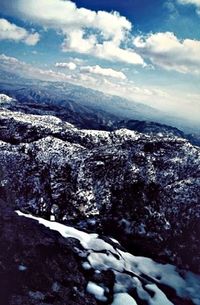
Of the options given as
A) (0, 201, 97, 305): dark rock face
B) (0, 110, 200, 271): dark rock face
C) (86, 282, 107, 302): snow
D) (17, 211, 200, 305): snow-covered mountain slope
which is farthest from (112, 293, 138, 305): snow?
(0, 110, 200, 271): dark rock face

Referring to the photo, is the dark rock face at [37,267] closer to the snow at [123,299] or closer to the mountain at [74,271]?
the mountain at [74,271]

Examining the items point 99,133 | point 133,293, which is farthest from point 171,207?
point 99,133

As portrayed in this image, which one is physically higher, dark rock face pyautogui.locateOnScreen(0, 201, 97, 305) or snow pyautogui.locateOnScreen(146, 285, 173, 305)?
dark rock face pyautogui.locateOnScreen(0, 201, 97, 305)

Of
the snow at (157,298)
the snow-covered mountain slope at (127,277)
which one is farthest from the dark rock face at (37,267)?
the snow at (157,298)

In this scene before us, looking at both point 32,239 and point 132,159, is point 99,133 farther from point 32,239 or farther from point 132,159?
point 32,239

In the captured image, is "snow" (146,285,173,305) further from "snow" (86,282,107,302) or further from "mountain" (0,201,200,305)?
"snow" (86,282,107,302)

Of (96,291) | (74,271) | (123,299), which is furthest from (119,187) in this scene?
(123,299)
